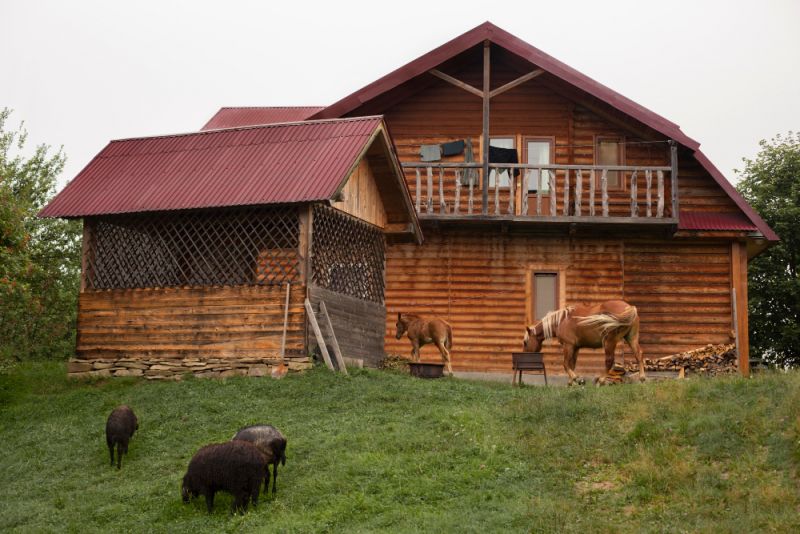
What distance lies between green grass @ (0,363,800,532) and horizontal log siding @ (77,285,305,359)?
66.7 inches

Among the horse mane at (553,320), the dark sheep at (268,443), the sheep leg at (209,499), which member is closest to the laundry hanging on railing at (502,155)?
the horse mane at (553,320)

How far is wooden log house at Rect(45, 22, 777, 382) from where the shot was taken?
2884cm

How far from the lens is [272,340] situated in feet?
75.5

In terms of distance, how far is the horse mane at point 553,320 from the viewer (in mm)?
24031

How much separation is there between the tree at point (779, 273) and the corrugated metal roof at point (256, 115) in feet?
52.1

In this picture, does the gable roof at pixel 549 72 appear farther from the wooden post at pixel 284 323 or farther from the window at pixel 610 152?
the wooden post at pixel 284 323

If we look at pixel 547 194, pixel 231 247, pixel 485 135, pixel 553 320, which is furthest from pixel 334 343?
pixel 547 194

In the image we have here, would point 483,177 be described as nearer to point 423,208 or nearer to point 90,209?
point 423,208

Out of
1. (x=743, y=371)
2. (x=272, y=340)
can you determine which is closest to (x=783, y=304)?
(x=743, y=371)

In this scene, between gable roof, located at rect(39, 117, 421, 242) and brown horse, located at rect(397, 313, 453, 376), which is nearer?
gable roof, located at rect(39, 117, 421, 242)

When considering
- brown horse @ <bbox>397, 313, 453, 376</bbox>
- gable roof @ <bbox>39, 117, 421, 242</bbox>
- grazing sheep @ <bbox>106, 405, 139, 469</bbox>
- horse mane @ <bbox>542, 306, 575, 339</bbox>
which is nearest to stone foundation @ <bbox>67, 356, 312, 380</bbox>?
gable roof @ <bbox>39, 117, 421, 242</bbox>

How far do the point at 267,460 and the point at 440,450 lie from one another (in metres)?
2.78

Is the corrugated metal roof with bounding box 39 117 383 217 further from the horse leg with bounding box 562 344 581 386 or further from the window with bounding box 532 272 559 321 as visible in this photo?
the window with bounding box 532 272 559 321

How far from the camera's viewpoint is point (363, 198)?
2597cm
